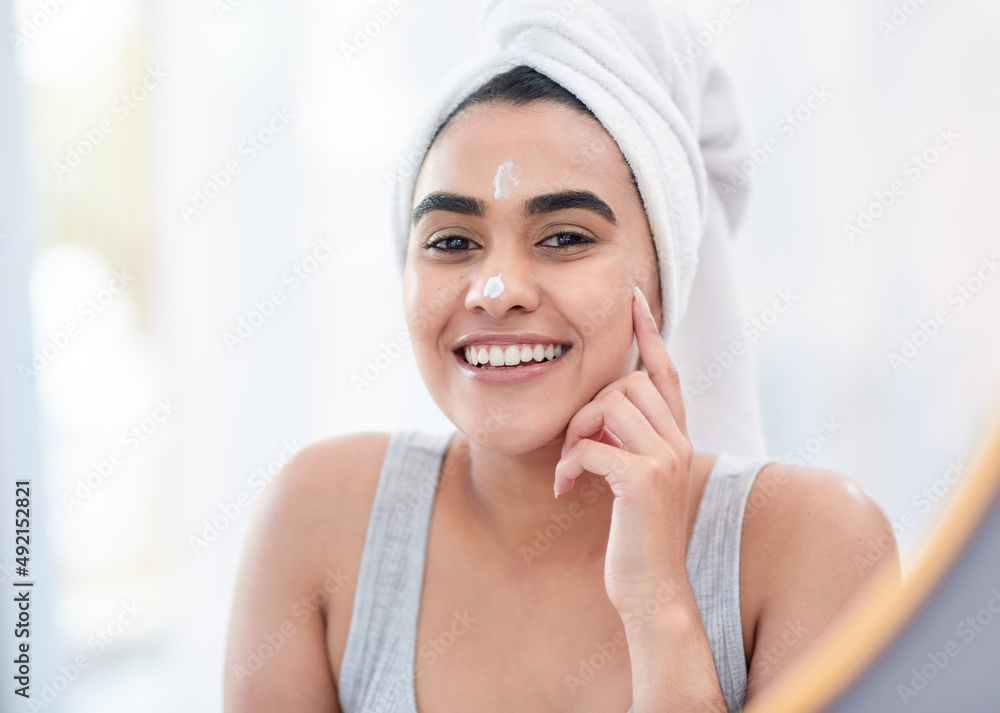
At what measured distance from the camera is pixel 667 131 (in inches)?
34.9

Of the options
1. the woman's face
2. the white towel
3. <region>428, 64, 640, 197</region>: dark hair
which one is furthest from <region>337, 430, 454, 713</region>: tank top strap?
<region>428, 64, 640, 197</region>: dark hair

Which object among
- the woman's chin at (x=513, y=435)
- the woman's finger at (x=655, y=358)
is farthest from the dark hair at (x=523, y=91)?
the woman's chin at (x=513, y=435)

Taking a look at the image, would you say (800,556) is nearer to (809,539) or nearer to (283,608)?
(809,539)

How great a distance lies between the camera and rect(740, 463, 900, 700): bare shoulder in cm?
75

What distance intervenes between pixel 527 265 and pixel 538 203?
61 millimetres

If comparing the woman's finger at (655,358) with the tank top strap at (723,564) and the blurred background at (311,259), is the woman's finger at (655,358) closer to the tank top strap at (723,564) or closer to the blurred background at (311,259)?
the tank top strap at (723,564)

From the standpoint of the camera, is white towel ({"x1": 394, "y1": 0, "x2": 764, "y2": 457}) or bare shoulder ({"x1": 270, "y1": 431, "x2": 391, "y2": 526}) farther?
bare shoulder ({"x1": 270, "y1": 431, "x2": 391, "y2": 526})

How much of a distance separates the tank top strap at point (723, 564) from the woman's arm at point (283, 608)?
44 cm

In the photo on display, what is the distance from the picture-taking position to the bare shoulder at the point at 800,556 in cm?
75

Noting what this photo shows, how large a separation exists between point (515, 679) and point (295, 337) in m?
0.97

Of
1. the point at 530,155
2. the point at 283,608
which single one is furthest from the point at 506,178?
the point at 283,608

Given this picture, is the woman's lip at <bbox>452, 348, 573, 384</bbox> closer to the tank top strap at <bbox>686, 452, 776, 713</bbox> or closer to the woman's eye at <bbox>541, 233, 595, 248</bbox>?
the woman's eye at <bbox>541, 233, 595, 248</bbox>

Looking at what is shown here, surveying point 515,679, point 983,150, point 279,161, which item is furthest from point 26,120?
point 983,150

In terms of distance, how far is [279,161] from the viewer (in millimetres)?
1574
